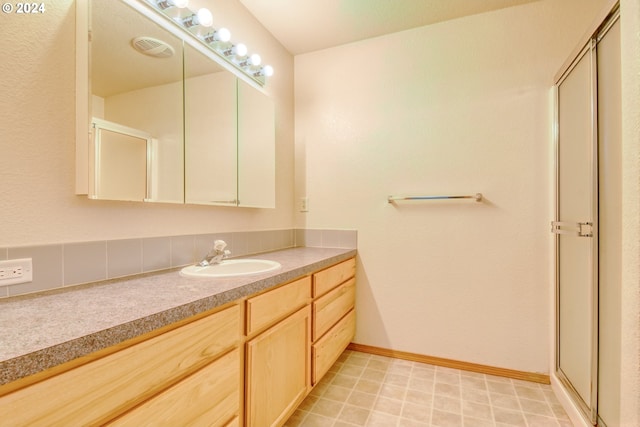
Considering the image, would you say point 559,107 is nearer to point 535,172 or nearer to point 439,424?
point 535,172

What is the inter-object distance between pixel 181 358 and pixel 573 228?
179cm

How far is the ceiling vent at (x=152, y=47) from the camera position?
1.27m

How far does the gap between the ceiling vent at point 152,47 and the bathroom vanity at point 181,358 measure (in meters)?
0.96

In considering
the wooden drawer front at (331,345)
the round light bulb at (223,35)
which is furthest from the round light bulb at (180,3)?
the wooden drawer front at (331,345)

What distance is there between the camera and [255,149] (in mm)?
1979

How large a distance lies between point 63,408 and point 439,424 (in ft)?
5.09

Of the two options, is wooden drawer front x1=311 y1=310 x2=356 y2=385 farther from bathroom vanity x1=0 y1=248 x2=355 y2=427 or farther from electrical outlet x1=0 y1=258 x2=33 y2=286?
electrical outlet x1=0 y1=258 x2=33 y2=286

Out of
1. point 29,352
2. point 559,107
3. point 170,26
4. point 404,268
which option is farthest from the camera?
point 404,268

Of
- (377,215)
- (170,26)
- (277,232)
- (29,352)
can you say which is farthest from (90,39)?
(377,215)

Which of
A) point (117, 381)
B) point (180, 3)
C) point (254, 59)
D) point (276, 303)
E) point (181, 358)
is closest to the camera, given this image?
point (117, 381)

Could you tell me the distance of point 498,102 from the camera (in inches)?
75.7

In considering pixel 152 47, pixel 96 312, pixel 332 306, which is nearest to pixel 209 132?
pixel 152 47

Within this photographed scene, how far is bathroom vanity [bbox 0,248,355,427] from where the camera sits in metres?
0.57

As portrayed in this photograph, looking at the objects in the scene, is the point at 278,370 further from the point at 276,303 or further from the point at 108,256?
the point at 108,256
